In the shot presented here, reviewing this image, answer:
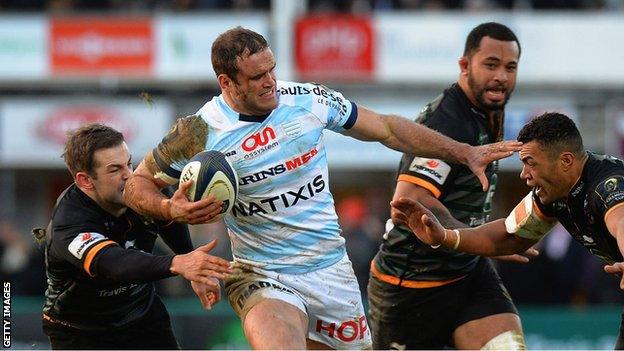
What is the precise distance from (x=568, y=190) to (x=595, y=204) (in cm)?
24

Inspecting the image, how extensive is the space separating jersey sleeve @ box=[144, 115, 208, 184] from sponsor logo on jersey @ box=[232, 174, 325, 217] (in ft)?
1.37

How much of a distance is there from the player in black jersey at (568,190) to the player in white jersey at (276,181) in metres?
0.26

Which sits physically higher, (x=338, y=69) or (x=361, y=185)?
(x=338, y=69)

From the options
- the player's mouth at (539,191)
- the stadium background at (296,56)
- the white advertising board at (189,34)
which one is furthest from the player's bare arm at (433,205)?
the white advertising board at (189,34)

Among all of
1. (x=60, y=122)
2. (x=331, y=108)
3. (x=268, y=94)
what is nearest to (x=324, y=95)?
(x=331, y=108)

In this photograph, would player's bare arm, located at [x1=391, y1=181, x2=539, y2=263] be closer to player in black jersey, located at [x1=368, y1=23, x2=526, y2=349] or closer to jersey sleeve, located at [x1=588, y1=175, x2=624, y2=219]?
player in black jersey, located at [x1=368, y1=23, x2=526, y2=349]

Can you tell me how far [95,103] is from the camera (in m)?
22.2

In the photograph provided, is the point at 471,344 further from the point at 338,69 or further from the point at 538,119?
the point at 338,69

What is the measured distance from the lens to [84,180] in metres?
7.91

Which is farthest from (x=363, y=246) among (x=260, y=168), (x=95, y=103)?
(x=260, y=168)

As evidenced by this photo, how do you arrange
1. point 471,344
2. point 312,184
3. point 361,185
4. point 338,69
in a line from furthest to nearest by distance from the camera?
point 361,185 < point 338,69 < point 471,344 < point 312,184

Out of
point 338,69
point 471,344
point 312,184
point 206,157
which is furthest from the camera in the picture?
point 338,69

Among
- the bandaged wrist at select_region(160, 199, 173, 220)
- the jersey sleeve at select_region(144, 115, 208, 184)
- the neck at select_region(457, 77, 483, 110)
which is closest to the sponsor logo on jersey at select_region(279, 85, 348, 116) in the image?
the jersey sleeve at select_region(144, 115, 208, 184)

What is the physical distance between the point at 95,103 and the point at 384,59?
205 inches
